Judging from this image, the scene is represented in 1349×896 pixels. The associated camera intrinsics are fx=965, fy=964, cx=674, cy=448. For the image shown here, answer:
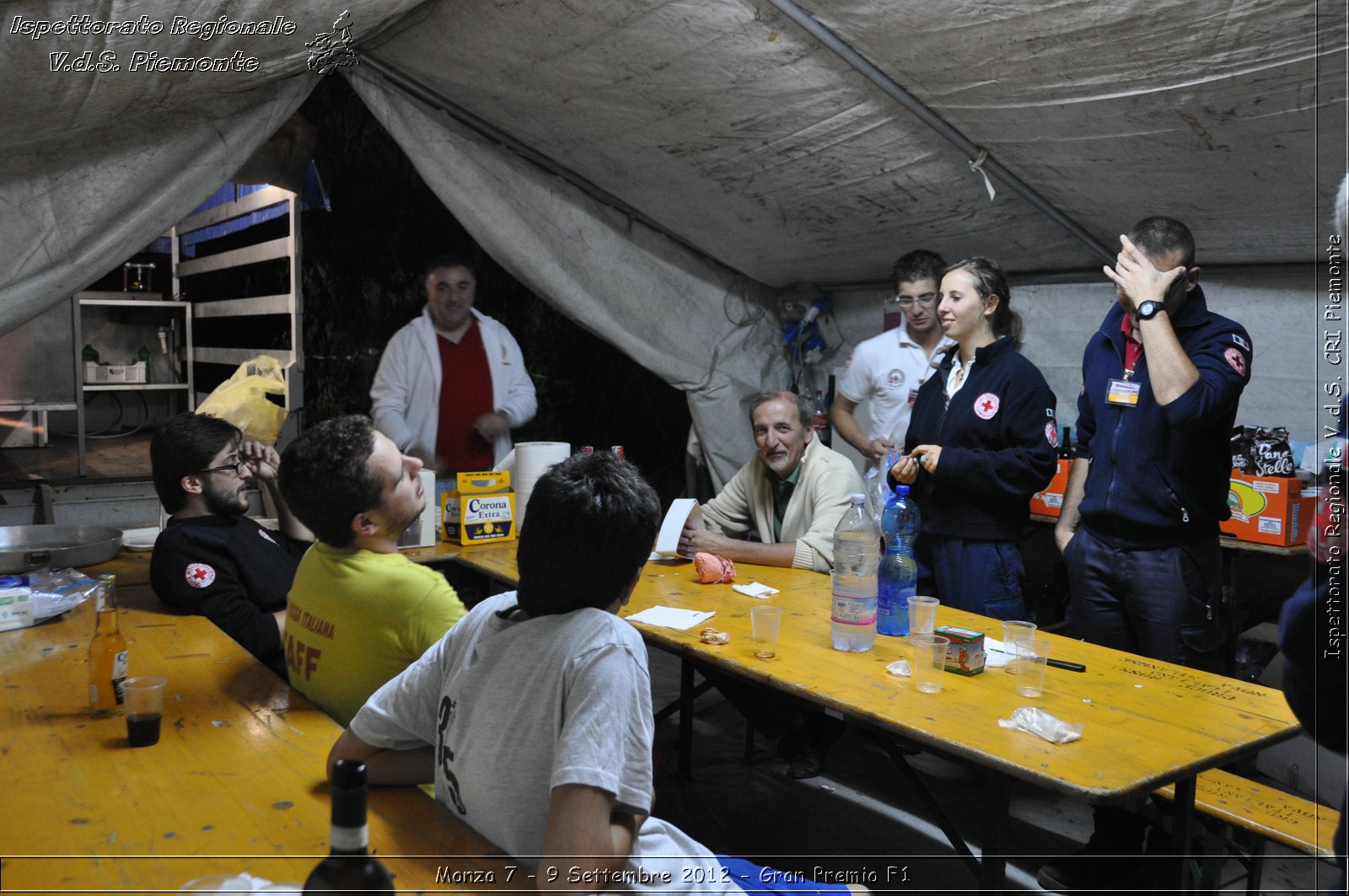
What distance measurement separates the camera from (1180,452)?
109 inches

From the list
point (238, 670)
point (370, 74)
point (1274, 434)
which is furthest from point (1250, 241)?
point (238, 670)

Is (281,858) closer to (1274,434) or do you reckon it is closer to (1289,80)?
(1289,80)

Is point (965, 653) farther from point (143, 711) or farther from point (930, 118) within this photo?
point (930, 118)

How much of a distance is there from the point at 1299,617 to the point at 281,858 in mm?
1418

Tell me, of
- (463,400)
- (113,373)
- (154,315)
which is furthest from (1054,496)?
(154,315)

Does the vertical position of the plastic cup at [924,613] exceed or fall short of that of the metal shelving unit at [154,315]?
it falls short

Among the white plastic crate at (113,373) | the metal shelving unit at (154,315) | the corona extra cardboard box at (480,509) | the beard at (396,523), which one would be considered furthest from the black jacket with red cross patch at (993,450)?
the white plastic crate at (113,373)

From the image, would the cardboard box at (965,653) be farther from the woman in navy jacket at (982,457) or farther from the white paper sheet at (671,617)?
the woman in navy jacket at (982,457)

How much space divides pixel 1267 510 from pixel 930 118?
1975 millimetres

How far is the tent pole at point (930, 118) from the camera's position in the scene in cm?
309

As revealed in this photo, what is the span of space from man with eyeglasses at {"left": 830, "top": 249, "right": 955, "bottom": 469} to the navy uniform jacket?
1.14 meters

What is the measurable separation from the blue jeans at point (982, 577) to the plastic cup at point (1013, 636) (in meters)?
0.77

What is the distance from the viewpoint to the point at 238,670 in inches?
86.8

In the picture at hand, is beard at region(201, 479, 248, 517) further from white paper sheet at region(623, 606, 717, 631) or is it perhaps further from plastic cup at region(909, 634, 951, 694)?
plastic cup at region(909, 634, 951, 694)
